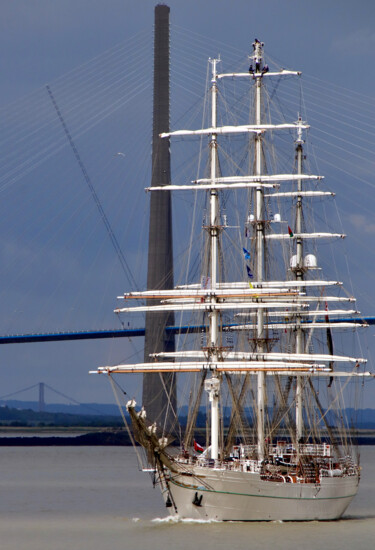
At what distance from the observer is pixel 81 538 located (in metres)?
41.8

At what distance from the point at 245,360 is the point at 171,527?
8.62 m

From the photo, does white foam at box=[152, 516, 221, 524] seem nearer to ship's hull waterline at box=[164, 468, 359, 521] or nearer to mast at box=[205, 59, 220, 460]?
ship's hull waterline at box=[164, 468, 359, 521]

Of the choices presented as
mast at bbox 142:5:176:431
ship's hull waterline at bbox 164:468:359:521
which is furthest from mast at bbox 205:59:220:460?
mast at bbox 142:5:176:431

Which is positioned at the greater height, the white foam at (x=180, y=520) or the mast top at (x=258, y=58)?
the mast top at (x=258, y=58)

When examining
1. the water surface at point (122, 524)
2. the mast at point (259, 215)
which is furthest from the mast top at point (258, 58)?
the water surface at point (122, 524)

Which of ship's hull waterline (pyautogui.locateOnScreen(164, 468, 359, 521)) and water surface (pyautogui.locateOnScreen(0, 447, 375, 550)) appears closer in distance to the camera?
water surface (pyautogui.locateOnScreen(0, 447, 375, 550))

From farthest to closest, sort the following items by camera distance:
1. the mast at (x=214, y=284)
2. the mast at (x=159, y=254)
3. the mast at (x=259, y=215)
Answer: the mast at (x=159, y=254), the mast at (x=259, y=215), the mast at (x=214, y=284)

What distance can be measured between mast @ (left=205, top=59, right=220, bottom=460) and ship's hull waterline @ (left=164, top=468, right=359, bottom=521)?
8.96 feet

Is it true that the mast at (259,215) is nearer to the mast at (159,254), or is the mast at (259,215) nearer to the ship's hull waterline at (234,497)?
the ship's hull waterline at (234,497)

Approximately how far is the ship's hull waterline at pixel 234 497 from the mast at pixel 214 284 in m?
2.73

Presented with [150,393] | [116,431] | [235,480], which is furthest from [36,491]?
[116,431]

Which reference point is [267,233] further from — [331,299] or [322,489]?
[322,489]

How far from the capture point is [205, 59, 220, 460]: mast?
47.9m

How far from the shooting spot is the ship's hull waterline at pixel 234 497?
4403 cm
